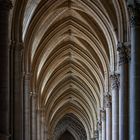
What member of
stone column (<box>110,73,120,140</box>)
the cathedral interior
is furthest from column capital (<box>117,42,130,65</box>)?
stone column (<box>110,73,120,140</box>)

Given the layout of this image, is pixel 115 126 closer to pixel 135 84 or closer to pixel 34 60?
pixel 34 60

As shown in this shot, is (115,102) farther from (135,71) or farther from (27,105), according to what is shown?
(135,71)

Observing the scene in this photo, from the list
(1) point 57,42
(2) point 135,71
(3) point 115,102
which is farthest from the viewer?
(1) point 57,42

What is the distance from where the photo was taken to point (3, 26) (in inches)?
918

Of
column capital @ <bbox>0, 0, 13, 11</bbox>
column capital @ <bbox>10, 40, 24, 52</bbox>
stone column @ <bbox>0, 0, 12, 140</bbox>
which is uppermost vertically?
column capital @ <bbox>10, 40, 24, 52</bbox>

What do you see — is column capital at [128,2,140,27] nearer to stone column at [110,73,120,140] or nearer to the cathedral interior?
the cathedral interior

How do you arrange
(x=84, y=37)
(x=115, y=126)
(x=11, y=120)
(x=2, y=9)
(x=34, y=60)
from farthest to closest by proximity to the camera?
(x=84, y=37)
(x=34, y=60)
(x=115, y=126)
(x=11, y=120)
(x=2, y=9)

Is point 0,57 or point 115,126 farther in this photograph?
point 115,126

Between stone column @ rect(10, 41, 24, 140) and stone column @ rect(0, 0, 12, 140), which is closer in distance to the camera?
stone column @ rect(0, 0, 12, 140)

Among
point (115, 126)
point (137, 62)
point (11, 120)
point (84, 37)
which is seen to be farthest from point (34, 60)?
point (137, 62)

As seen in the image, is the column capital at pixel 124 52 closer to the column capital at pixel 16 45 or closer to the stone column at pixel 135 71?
the column capital at pixel 16 45

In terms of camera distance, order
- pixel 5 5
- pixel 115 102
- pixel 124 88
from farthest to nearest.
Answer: pixel 115 102 < pixel 124 88 < pixel 5 5

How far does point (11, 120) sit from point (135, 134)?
31.1ft

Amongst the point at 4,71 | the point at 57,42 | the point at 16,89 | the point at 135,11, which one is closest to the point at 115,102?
the point at 16,89
